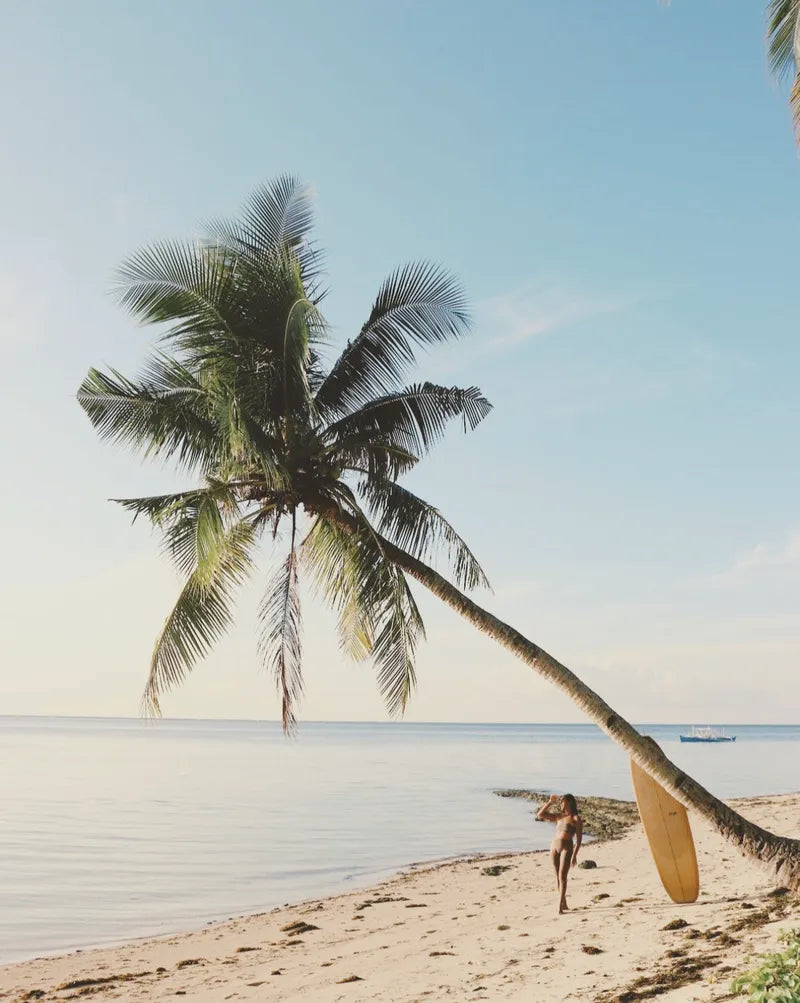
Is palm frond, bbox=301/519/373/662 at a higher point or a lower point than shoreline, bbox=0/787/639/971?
higher

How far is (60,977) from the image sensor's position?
10781 mm

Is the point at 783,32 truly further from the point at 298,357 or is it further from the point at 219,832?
the point at 219,832

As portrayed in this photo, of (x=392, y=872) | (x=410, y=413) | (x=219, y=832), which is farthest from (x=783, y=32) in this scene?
(x=219, y=832)

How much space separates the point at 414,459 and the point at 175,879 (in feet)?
36.7

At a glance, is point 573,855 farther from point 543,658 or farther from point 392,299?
point 392,299

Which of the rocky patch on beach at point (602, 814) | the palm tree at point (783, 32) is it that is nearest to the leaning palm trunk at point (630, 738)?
the palm tree at point (783, 32)

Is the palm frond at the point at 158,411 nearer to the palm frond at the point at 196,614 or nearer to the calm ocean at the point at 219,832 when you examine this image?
the palm frond at the point at 196,614

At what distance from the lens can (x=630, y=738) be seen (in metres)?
7.99

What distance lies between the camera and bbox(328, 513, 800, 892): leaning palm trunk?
7277mm

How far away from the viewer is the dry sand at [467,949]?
26.4 ft

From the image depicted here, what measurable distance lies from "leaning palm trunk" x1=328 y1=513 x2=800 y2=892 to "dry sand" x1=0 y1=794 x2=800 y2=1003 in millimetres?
292

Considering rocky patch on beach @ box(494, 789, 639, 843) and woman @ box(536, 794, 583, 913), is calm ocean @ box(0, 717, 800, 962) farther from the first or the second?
woman @ box(536, 794, 583, 913)

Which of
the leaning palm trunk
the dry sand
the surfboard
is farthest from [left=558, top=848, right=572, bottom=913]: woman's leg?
the leaning palm trunk

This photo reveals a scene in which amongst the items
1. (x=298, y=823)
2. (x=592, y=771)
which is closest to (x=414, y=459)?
(x=298, y=823)
